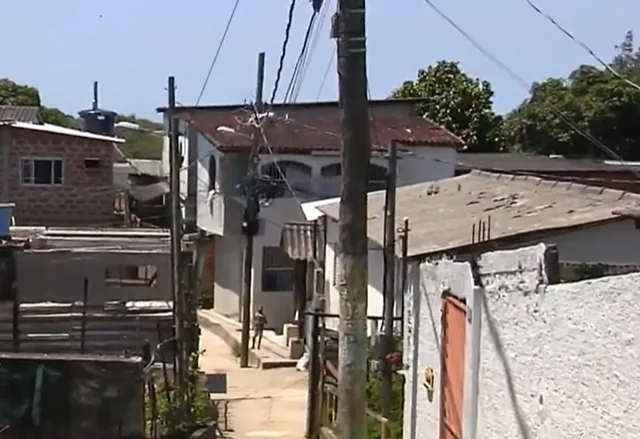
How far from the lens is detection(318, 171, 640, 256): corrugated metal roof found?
15.7 metres

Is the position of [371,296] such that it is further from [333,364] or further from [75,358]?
[75,358]

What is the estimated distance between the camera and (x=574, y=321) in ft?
22.5

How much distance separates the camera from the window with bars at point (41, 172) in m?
39.2

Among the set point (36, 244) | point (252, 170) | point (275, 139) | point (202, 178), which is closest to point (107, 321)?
point (36, 244)

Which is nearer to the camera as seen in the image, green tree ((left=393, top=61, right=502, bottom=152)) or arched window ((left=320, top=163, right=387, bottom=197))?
arched window ((left=320, top=163, right=387, bottom=197))

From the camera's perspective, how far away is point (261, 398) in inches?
891

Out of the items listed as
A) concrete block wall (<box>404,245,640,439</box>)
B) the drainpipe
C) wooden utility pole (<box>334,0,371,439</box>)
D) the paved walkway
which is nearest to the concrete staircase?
the paved walkway

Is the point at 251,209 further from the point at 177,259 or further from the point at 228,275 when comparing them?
the point at 177,259

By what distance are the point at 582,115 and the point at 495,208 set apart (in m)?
23.9

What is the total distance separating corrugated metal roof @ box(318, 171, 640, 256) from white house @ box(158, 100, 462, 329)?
360 inches

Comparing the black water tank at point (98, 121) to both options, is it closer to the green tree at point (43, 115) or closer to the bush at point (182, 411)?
the green tree at point (43, 115)

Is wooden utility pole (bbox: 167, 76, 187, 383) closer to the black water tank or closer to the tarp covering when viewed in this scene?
the tarp covering

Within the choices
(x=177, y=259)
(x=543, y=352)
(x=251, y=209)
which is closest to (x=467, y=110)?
(x=251, y=209)

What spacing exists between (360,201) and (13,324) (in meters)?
13.0
